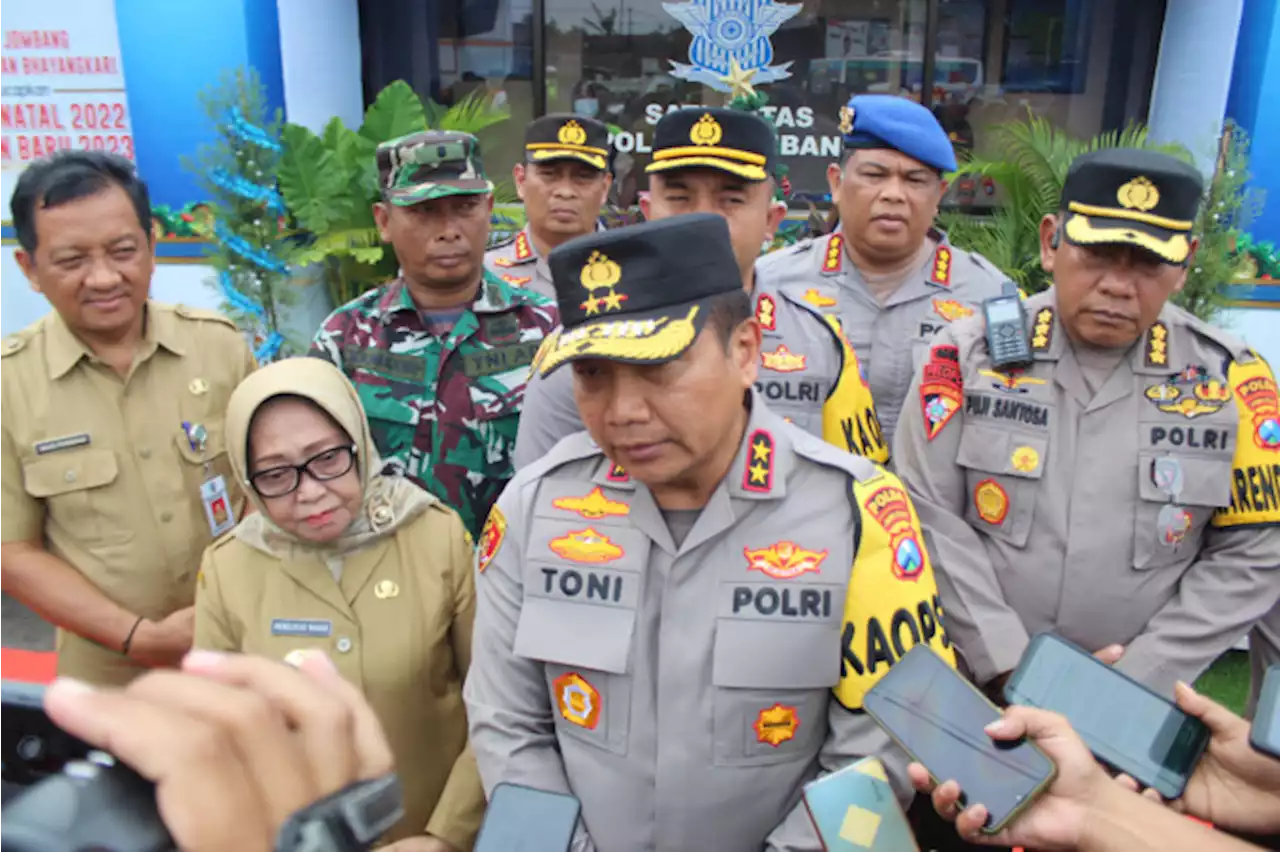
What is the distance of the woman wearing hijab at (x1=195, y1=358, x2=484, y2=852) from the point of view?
6.08ft

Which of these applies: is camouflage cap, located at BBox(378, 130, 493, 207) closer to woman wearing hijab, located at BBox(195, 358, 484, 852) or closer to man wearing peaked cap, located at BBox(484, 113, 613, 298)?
woman wearing hijab, located at BBox(195, 358, 484, 852)

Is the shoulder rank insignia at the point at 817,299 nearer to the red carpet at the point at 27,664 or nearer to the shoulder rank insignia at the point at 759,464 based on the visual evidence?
the shoulder rank insignia at the point at 759,464

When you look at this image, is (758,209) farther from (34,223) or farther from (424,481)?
(34,223)

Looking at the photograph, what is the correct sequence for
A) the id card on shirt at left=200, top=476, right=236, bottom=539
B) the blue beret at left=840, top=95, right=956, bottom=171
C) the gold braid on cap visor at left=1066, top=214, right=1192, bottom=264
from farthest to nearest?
1. the blue beret at left=840, top=95, right=956, bottom=171
2. the id card on shirt at left=200, top=476, right=236, bottom=539
3. the gold braid on cap visor at left=1066, top=214, right=1192, bottom=264

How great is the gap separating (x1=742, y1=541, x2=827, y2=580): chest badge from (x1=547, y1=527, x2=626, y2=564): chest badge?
0.24m

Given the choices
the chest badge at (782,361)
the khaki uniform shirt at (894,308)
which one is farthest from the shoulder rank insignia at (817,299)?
the chest badge at (782,361)

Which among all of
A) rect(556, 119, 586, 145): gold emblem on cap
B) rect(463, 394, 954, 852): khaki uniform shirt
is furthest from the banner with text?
rect(463, 394, 954, 852): khaki uniform shirt

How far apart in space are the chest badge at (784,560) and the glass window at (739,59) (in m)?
5.58

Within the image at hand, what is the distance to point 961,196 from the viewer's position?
263 inches

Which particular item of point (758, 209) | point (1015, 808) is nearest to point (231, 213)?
point (758, 209)

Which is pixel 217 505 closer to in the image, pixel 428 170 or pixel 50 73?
pixel 428 170

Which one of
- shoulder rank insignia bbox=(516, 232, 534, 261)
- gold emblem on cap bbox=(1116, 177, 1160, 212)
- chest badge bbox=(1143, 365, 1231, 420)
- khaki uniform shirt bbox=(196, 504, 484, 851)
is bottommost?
khaki uniform shirt bbox=(196, 504, 484, 851)

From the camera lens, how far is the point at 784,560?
5.10 ft

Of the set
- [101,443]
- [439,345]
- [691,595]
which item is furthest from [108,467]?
[691,595]
